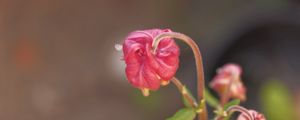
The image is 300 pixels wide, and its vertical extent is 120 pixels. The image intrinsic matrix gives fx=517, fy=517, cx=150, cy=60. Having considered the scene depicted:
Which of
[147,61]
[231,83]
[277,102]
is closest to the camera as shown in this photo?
[147,61]

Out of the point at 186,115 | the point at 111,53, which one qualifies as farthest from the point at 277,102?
the point at 186,115

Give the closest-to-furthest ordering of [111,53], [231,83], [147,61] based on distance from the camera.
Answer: [147,61], [231,83], [111,53]

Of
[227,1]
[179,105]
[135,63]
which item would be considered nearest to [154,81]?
[135,63]

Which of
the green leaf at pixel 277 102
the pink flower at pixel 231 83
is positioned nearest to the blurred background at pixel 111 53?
the green leaf at pixel 277 102

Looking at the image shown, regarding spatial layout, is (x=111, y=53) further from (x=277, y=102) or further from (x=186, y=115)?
(x=186, y=115)

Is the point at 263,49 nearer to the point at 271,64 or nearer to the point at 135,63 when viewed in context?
the point at 271,64

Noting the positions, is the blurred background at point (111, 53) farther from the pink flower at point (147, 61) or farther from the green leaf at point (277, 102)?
the pink flower at point (147, 61)
